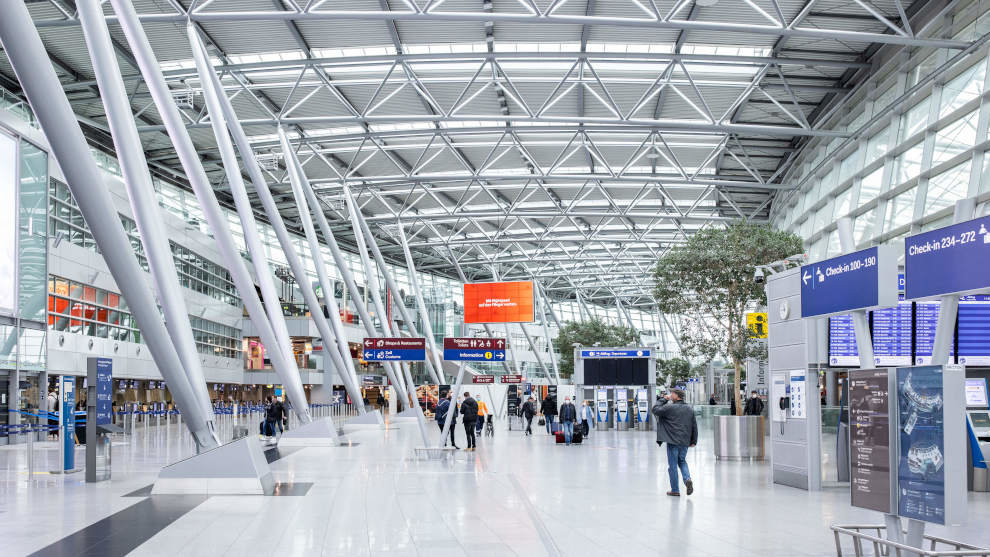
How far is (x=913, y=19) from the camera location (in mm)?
26125

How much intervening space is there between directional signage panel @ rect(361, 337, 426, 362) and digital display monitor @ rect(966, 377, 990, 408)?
48.6 feet

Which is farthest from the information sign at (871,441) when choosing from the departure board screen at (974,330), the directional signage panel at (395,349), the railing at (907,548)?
the directional signage panel at (395,349)

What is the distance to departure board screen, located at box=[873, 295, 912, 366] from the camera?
14.5m

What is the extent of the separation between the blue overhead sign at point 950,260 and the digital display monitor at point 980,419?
28.7ft

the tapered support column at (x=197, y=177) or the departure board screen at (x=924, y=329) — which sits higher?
the tapered support column at (x=197, y=177)

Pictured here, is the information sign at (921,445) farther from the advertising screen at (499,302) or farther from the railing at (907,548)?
the advertising screen at (499,302)

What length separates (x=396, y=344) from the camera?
26.1 metres

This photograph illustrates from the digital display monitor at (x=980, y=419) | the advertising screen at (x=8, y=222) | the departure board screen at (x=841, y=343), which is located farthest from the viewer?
the advertising screen at (x=8, y=222)

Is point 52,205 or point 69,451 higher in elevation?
point 52,205

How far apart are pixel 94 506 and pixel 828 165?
3033cm

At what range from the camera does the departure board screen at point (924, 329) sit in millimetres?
14398

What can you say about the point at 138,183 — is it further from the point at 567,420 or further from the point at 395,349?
the point at 567,420

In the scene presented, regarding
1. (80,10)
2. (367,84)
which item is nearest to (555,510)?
(80,10)

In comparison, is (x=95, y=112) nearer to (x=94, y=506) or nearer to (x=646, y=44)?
(x=646, y=44)
